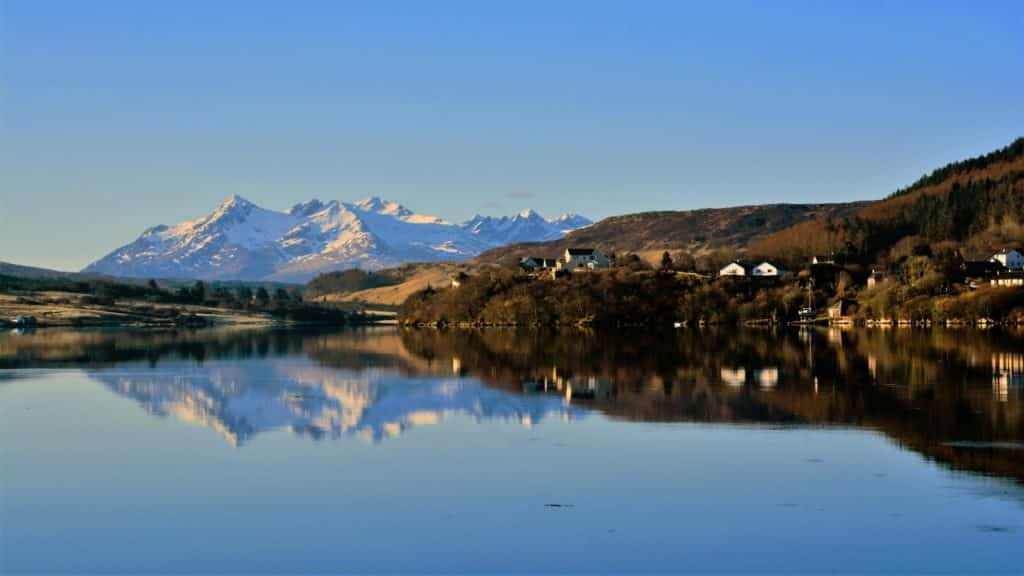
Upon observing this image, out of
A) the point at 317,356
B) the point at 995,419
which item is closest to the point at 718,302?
the point at 317,356

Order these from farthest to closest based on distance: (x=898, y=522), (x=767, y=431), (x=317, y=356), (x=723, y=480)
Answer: (x=317, y=356)
(x=767, y=431)
(x=723, y=480)
(x=898, y=522)

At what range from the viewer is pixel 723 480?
27922mm

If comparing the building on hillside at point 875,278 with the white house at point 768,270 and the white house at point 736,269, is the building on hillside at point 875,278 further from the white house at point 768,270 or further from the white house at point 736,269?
the white house at point 736,269

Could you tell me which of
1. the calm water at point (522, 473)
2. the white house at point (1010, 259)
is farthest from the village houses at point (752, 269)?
the calm water at point (522, 473)

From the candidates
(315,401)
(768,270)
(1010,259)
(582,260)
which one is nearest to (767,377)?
(315,401)

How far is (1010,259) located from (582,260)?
204 feet

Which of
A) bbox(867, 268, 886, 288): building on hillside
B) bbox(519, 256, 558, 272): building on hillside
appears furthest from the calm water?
bbox(519, 256, 558, 272): building on hillside

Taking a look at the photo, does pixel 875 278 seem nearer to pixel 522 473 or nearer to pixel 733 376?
pixel 733 376

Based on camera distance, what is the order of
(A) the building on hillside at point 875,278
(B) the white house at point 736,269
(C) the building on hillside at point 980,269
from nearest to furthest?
1. (C) the building on hillside at point 980,269
2. (A) the building on hillside at point 875,278
3. (B) the white house at point 736,269

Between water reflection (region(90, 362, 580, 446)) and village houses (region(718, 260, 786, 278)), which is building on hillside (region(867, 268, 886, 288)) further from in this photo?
water reflection (region(90, 362, 580, 446))

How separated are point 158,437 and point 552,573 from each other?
66.9 feet

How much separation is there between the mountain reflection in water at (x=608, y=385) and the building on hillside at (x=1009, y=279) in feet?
172

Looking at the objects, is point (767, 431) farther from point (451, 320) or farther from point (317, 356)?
point (451, 320)

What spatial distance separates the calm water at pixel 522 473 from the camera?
21.5 metres
